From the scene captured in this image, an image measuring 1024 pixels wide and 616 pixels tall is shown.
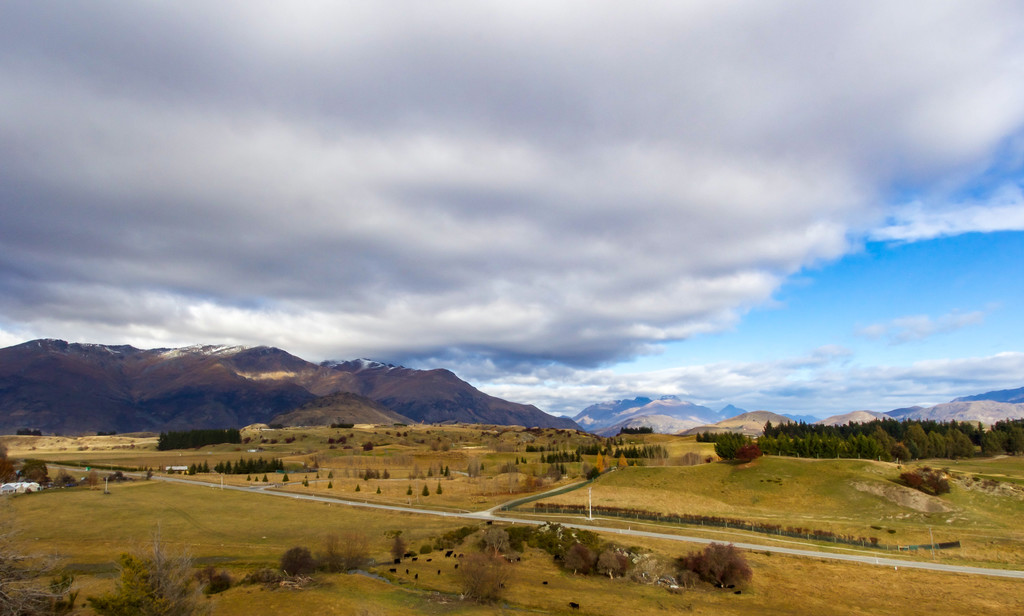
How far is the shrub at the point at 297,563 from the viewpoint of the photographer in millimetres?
61812

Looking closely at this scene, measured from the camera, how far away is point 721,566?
63375mm

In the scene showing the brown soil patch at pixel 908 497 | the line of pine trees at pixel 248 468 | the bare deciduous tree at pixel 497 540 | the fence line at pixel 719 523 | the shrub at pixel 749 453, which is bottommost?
the line of pine trees at pixel 248 468

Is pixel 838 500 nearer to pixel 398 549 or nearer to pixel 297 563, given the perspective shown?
pixel 398 549

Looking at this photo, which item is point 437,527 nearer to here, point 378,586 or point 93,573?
point 378,586

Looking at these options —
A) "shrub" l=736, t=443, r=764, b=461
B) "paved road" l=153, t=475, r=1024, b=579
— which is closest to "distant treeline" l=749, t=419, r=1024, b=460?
"shrub" l=736, t=443, r=764, b=461

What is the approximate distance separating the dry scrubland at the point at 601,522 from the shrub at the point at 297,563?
6.50 ft

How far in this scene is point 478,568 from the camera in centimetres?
5709

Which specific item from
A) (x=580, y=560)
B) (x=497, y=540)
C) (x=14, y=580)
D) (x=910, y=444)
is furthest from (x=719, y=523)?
(x=910, y=444)

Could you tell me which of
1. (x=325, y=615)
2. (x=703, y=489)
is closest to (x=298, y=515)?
(x=325, y=615)

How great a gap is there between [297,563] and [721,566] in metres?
51.8

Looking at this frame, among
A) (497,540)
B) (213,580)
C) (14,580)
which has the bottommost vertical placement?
(497,540)

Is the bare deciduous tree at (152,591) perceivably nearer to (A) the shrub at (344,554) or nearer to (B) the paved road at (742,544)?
(A) the shrub at (344,554)

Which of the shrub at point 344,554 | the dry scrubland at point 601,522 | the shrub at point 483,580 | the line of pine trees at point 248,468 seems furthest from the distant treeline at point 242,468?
the shrub at point 483,580

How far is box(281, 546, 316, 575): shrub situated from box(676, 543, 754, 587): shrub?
4737cm
